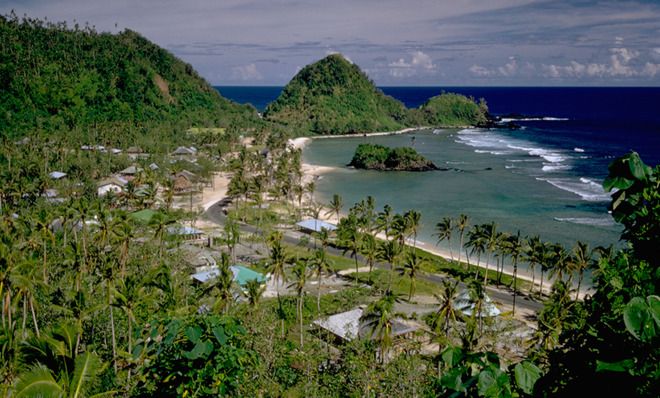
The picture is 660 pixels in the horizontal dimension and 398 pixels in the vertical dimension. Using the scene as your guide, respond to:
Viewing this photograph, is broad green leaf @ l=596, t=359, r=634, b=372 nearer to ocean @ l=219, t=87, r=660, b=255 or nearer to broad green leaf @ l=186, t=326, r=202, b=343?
broad green leaf @ l=186, t=326, r=202, b=343

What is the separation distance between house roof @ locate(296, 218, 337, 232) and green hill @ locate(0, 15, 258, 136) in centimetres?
5300

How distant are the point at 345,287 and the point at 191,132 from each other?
87.6 metres

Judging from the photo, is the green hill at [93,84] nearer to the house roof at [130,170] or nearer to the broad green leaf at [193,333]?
the house roof at [130,170]

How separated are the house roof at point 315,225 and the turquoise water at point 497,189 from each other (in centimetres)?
969

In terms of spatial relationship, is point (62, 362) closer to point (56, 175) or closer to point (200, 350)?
point (200, 350)

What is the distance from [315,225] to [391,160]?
46.7 metres

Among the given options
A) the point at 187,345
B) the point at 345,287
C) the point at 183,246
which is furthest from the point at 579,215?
the point at 187,345

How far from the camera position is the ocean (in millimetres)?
60938

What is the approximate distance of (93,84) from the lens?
375ft

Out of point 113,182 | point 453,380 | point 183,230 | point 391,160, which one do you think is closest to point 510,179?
point 391,160

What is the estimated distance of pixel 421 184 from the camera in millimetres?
84438

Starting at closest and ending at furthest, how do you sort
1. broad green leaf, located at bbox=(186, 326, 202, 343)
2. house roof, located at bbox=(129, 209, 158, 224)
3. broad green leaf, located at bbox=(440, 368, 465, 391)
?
broad green leaf, located at bbox=(440, 368, 465, 391), broad green leaf, located at bbox=(186, 326, 202, 343), house roof, located at bbox=(129, 209, 158, 224)

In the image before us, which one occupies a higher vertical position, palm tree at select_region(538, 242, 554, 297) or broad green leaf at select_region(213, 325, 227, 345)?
broad green leaf at select_region(213, 325, 227, 345)

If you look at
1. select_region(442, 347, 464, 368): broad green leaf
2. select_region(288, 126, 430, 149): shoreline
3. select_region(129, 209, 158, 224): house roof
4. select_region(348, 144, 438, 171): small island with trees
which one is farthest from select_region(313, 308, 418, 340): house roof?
select_region(288, 126, 430, 149): shoreline
